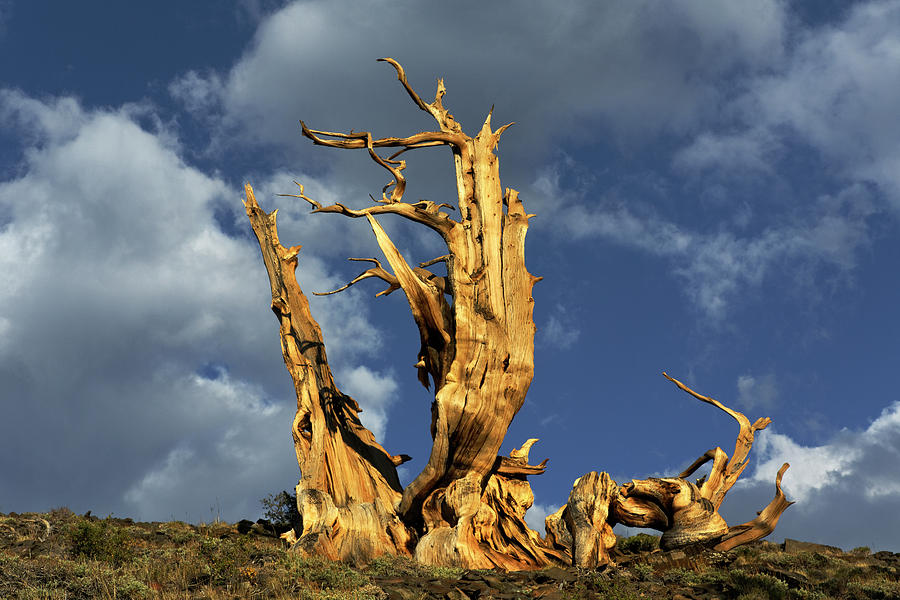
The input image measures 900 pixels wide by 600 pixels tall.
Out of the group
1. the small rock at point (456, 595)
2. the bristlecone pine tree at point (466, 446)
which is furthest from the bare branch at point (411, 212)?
the small rock at point (456, 595)

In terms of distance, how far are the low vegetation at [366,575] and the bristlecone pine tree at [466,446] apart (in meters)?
0.88

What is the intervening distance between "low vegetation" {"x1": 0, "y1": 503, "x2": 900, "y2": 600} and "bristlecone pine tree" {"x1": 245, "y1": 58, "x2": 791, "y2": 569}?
0.88 metres

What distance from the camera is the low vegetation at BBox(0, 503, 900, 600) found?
35.8 feet

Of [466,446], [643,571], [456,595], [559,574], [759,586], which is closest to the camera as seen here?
[456,595]

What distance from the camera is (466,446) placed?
1532cm

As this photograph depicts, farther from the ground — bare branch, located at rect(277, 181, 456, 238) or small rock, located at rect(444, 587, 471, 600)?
bare branch, located at rect(277, 181, 456, 238)

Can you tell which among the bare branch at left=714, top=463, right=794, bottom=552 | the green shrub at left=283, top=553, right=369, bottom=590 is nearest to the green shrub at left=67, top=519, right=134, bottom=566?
the green shrub at left=283, top=553, right=369, bottom=590

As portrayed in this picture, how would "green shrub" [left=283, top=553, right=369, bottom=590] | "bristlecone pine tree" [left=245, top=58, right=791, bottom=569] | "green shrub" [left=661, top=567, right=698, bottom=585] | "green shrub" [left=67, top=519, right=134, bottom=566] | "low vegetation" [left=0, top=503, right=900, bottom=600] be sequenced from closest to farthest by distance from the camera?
1. "low vegetation" [left=0, top=503, right=900, bottom=600]
2. "green shrub" [left=283, top=553, right=369, bottom=590]
3. "green shrub" [left=661, top=567, right=698, bottom=585]
4. "green shrub" [left=67, top=519, right=134, bottom=566]
5. "bristlecone pine tree" [left=245, top=58, right=791, bottom=569]

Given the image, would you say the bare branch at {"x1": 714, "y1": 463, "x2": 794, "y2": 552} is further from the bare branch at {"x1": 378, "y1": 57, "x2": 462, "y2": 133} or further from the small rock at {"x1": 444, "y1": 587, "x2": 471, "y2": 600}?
the bare branch at {"x1": 378, "y1": 57, "x2": 462, "y2": 133}

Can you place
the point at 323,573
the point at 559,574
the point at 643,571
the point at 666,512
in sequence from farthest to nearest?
the point at 666,512 < the point at 643,571 < the point at 559,574 < the point at 323,573

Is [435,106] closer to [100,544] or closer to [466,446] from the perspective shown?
[466,446]

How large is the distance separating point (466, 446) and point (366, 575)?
10.8 ft

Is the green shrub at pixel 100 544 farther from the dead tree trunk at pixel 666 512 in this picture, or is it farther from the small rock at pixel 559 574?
the dead tree trunk at pixel 666 512

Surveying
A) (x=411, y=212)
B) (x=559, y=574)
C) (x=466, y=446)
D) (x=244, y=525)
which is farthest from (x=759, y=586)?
(x=244, y=525)
